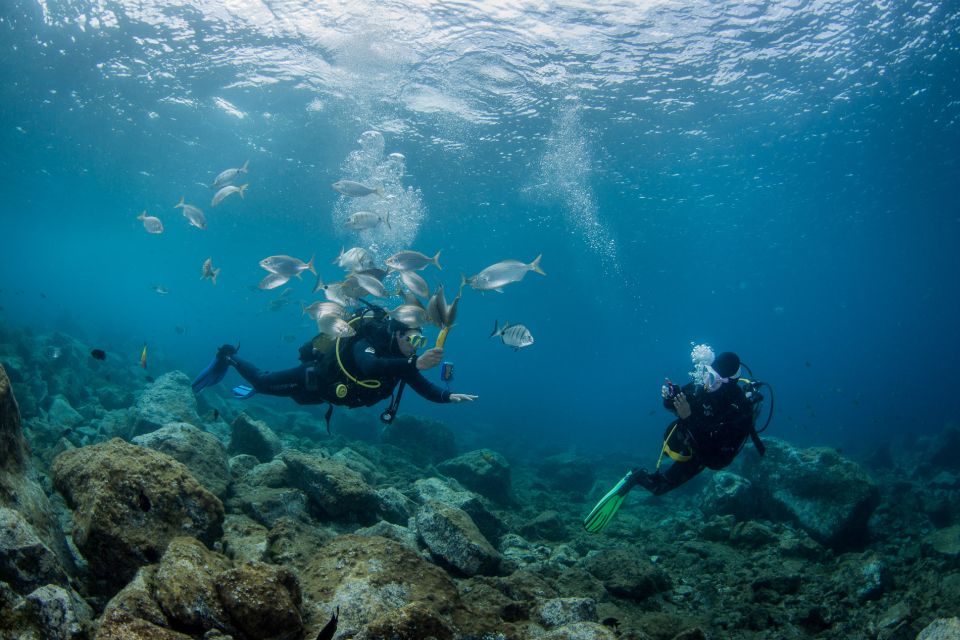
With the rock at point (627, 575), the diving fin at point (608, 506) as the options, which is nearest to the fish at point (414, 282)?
the rock at point (627, 575)

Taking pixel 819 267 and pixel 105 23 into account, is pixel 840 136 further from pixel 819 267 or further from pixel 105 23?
pixel 819 267

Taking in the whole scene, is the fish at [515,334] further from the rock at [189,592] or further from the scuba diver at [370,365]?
the rock at [189,592]

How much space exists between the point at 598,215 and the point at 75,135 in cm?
2986

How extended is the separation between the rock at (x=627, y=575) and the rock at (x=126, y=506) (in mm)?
4389

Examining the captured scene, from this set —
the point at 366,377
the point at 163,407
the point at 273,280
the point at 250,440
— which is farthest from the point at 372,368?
the point at 163,407

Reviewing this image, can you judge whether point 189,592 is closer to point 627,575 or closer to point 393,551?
point 393,551

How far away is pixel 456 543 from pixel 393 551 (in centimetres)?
132

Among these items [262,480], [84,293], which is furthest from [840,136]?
[84,293]

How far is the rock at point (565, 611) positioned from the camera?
11.6 ft

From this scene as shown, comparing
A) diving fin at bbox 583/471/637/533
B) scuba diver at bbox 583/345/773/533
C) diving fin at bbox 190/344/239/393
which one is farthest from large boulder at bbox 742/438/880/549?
diving fin at bbox 190/344/239/393

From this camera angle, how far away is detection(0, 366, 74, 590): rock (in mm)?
3123

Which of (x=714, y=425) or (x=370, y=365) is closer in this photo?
(x=370, y=365)

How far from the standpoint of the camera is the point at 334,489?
18.0 feet

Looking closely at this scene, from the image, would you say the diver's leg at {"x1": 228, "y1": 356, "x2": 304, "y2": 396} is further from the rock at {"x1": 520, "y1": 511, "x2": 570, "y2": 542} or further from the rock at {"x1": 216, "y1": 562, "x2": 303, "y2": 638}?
the rock at {"x1": 216, "y1": 562, "x2": 303, "y2": 638}
